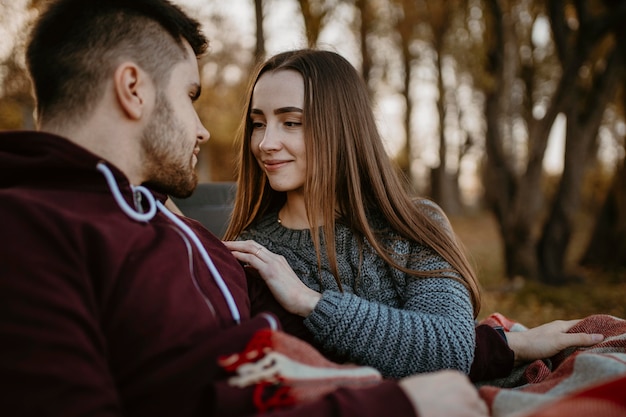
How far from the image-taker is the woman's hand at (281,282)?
75.0 inches

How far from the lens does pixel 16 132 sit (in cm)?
139

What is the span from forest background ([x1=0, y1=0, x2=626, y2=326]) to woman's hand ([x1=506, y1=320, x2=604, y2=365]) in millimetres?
1129

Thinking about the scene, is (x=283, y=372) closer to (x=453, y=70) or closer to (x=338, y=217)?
(x=338, y=217)

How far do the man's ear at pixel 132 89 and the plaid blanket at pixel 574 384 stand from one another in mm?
1264

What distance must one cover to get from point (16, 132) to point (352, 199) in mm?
1338

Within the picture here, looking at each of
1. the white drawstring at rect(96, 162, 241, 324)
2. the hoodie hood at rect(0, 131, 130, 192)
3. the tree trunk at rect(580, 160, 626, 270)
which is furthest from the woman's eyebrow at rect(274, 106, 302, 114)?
the tree trunk at rect(580, 160, 626, 270)

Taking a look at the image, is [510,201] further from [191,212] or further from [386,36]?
[386,36]

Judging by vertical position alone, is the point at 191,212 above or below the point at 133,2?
below

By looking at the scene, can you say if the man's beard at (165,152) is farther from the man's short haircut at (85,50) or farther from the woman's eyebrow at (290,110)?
the woman's eyebrow at (290,110)

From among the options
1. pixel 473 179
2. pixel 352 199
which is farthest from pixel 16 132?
pixel 473 179

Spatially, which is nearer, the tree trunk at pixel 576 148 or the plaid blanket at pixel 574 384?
the plaid blanket at pixel 574 384

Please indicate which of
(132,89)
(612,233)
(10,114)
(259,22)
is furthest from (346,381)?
(10,114)

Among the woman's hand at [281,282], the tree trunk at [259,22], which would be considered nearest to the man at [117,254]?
the woman's hand at [281,282]

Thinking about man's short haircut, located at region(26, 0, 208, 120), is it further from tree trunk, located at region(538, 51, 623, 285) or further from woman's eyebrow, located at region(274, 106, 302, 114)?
tree trunk, located at region(538, 51, 623, 285)
